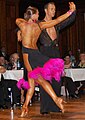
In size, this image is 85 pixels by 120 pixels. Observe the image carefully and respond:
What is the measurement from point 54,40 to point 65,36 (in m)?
7.78

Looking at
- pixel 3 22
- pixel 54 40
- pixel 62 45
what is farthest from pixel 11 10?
pixel 54 40

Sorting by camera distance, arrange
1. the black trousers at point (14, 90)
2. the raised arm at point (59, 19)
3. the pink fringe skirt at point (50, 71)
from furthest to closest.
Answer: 1. the black trousers at point (14, 90)
2. the pink fringe skirt at point (50, 71)
3. the raised arm at point (59, 19)

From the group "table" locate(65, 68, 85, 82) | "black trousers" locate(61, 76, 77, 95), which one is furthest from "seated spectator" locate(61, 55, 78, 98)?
"table" locate(65, 68, 85, 82)

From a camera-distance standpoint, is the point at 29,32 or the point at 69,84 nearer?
the point at 29,32

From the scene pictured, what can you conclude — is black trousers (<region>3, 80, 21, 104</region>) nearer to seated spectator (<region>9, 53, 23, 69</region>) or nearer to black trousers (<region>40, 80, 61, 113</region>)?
seated spectator (<region>9, 53, 23, 69</region>)

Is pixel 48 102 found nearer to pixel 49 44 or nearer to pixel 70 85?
pixel 49 44

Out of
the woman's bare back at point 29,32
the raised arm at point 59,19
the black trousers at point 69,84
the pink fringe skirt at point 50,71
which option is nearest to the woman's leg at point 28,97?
the pink fringe skirt at point 50,71

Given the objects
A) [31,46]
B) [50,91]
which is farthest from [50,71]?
[31,46]

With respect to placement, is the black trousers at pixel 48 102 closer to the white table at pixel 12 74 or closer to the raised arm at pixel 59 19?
the raised arm at pixel 59 19

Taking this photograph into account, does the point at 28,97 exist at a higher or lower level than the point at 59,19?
lower

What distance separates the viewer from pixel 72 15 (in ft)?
16.6

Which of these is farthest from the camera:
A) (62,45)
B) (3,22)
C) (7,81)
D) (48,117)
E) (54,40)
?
(62,45)

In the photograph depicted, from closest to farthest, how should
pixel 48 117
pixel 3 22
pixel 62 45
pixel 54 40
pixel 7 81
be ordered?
pixel 48 117
pixel 54 40
pixel 7 81
pixel 3 22
pixel 62 45

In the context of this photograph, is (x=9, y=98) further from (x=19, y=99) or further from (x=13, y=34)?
(x=13, y=34)
